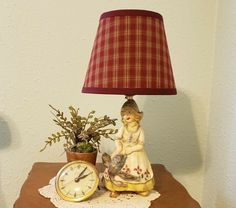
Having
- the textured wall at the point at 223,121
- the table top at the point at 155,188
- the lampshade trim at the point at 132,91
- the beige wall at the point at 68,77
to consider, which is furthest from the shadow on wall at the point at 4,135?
the textured wall at the point at 223,121

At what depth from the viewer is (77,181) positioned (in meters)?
0.71

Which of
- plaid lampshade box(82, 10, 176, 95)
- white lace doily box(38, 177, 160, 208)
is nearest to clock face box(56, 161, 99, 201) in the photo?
white lace doily box(38, 177, 160, 208)

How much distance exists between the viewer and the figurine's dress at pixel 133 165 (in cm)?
70

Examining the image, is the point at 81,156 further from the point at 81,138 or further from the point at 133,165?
the point at 133,165

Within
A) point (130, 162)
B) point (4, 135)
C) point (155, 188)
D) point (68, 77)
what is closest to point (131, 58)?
point (130, 162)

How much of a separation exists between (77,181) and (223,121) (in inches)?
21.3

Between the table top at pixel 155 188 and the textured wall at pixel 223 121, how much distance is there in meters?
0.20

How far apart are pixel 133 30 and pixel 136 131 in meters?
0.24

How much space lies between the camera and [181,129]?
113 centimetres

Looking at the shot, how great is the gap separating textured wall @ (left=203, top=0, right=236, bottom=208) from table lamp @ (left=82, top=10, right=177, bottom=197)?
0.33 meters

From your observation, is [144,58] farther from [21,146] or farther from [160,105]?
[21,146]

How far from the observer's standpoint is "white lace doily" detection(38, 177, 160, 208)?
673mm

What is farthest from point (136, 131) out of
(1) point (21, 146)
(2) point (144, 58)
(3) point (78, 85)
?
(1) point (21, 146)

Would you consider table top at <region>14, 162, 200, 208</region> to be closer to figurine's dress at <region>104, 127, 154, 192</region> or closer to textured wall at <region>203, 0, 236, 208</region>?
figurine's dress at <region>104, 127, 154, 192</region>
